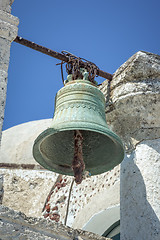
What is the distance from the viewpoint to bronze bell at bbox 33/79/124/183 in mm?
2941

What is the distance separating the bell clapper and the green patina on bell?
0.14 m

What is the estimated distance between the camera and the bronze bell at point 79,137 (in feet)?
9.65

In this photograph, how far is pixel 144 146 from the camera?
3402 millimetres

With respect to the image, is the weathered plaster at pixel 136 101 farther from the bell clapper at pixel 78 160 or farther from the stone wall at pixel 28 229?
the stone wall at pixel 28 229

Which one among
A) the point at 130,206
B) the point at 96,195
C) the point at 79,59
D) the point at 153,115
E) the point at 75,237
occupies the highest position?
the point at 79,59

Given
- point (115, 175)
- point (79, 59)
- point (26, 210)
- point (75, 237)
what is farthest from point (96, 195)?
point (75, 237)

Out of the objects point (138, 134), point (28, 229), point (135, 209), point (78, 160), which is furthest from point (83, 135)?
point (28, 229)

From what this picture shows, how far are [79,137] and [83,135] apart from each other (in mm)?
190

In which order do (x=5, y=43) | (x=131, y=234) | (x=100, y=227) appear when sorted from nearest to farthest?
1. (x=5, y=43)
2. (x=131, y=234)
3. (x=100, y=227)

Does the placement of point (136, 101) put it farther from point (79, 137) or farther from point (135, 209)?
point (135, 209)

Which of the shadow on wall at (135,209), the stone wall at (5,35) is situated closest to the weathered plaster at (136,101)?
the shadow on wall at (135,209)

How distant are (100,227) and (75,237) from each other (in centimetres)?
187

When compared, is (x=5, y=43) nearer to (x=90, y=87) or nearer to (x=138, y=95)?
(x=90, y=87)

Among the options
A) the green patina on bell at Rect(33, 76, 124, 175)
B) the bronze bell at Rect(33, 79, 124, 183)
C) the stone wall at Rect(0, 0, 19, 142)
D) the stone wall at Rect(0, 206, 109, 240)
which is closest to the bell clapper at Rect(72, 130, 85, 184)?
the bronze bell at Rect(33, 79, 124, 183)
